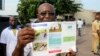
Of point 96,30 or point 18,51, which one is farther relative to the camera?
point 96,30

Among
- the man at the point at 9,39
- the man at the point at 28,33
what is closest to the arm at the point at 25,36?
the man at the point at 28,33

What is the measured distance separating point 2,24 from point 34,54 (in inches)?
208

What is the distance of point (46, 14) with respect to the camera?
2.98 meters

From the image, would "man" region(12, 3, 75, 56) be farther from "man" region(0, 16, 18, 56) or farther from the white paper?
"man" region(0, 16, 18, 56)

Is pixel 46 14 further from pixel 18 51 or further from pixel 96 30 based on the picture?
pixel 96 30

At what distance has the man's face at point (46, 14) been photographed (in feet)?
9.62

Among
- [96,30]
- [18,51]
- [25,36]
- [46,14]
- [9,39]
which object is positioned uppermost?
[46,14]

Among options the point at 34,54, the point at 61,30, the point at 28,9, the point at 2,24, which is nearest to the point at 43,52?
the point at 34,54

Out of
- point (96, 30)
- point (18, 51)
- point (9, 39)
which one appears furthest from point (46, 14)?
point (96, 30)

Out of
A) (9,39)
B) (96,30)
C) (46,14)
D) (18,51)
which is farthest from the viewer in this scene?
(96,30)

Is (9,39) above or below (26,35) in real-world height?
below

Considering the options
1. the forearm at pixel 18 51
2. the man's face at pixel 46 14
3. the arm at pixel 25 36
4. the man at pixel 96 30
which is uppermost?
the man's face at pixel 46 14

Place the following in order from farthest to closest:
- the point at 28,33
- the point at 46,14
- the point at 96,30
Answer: the point at 96,30 < the point at 46,14 < the point at 28,33

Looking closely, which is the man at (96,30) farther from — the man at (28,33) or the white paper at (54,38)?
the white paper at (54,38)
